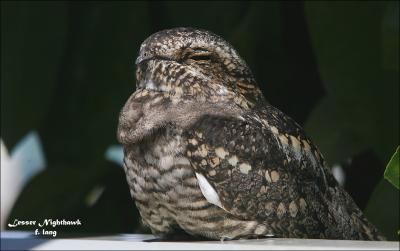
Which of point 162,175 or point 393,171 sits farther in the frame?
point 162,175

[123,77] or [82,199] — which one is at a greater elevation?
[123,77]

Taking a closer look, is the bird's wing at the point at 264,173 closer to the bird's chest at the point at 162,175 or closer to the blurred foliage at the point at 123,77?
the bird's chest at the point at 162,175

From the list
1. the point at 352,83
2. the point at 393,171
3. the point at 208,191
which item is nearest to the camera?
the point at 393,171

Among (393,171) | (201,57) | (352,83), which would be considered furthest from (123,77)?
(393,171)

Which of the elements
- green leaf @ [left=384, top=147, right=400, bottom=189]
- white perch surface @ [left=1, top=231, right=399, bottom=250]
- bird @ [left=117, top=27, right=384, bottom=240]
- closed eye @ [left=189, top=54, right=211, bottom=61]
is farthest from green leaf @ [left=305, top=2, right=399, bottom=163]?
white perch surface @ [left=1, top=231, right=399, bottom=250]

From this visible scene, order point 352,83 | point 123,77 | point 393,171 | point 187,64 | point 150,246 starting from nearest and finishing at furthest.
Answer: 1. point 150,246
2. point 393,171
3. point 187,64
4. point 352,83
5. point 123,77

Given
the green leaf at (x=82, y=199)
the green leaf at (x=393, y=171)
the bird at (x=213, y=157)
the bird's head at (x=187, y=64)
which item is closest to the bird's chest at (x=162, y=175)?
the bird at (x=213, y=157)

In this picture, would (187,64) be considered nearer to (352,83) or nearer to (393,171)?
(393,171)

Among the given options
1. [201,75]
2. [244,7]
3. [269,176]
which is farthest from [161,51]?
[244,7]
